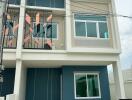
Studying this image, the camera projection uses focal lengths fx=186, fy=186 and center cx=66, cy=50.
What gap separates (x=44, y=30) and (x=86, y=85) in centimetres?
417

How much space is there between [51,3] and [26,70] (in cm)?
430

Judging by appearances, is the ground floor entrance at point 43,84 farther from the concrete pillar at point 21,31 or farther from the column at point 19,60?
the concrete pillar at point 21,31

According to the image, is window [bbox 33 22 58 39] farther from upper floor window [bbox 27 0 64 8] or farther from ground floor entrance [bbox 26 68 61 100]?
ground floor entrance [bbox 26 68 61 100]

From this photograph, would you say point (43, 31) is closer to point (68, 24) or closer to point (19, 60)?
point (68, 24)

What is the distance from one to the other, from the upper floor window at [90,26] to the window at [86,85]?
2.49 meters

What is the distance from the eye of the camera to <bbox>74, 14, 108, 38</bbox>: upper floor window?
10.7 metres

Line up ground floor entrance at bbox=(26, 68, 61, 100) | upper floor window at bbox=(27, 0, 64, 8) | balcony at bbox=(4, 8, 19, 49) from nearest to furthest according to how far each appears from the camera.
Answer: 1. balcony at bbox=(4, 8, 19, 49)
2. upper floor window at bbox=(27, 0, 64, 8)
3. ground floor entrance at bbox=(26, 68, 61, 100)

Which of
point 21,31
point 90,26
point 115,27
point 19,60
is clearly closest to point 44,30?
point 21,31

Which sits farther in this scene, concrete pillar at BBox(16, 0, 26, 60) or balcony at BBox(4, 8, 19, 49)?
balcony at BBox(4, 8, 19, 49)

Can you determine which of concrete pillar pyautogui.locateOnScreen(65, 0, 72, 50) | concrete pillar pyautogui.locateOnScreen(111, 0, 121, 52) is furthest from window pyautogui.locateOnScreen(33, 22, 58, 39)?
concrete pillar pyautogui.locateOnScreen(111, 0, 121, 52)

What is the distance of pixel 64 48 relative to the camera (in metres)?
10.7

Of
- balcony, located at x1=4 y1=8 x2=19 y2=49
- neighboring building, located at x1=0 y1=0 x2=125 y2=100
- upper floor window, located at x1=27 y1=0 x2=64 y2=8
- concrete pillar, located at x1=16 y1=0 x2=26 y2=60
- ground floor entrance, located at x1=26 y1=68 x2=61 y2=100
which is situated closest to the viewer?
concrete pillar, located at x1=16 y1=0 x2=26 y2=60

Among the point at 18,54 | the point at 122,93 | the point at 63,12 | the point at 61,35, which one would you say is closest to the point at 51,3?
the point at 63,12

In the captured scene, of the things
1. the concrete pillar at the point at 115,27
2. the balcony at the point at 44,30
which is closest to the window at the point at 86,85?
the balcony at the point at 44,30
